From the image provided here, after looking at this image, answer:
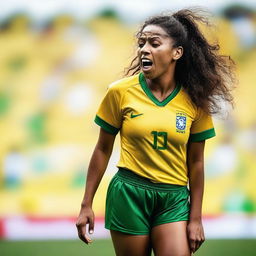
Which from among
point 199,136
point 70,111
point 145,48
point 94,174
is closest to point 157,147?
point 199,136

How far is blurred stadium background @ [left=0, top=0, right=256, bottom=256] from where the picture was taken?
8.46 meters

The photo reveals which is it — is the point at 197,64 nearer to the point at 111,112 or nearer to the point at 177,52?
the point at 177,52

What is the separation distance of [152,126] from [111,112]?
0.24 metres

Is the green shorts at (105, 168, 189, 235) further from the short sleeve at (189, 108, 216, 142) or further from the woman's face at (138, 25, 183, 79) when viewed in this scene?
the woman's face at (138, 25, 183, 79)

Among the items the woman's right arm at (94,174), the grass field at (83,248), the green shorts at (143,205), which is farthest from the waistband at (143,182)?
the grass field at (83,248)

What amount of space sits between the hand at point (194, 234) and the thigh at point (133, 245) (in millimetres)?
190

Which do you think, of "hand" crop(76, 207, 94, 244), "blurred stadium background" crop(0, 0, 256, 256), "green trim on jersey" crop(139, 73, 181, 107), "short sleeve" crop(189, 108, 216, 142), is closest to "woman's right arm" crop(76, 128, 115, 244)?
"hand" crop(76, 207, 94, 244)

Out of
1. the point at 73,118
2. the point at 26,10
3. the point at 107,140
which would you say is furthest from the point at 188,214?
the point at 26,10

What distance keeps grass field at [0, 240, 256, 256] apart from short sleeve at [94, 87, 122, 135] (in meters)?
2.99

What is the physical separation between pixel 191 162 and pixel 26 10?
5.64 metres

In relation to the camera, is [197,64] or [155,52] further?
[197,64]

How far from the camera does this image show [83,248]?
6.70 metres

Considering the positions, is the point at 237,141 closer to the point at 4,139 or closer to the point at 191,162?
the point at 4,139

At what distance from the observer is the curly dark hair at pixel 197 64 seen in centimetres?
359
